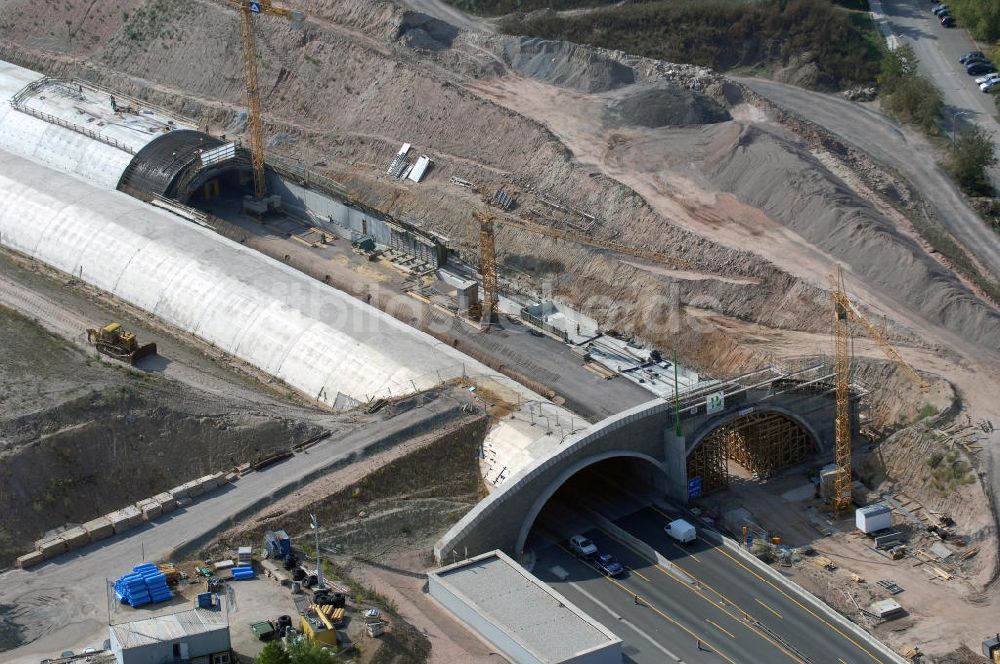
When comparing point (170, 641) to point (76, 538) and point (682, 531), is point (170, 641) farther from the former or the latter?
point (682, 531)

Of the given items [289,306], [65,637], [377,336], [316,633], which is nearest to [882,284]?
[377,336]

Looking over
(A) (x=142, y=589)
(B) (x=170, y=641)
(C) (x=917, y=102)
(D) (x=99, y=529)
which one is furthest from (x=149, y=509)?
(C) (x=917, y=102)

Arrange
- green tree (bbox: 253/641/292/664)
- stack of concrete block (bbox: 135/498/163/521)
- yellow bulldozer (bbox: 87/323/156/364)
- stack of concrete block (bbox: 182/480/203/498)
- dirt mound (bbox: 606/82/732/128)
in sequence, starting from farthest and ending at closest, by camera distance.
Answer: dirt mound (bbox: 606/82/732/128) < yellow bulldozer (bbox: 87/323/156/364) < stack of concrete block (bbox: 182/480/203/498) < stack of concrete block (bbox: 135/498/163/521) < green tree (bbox: 253/641/292/664)

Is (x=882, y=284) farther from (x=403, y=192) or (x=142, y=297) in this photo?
(x=142, y=297)

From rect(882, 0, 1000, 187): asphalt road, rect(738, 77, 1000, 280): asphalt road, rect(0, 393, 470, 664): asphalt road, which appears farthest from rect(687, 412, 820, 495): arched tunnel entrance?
rect(882, 0, 1000, 187): asphalt road

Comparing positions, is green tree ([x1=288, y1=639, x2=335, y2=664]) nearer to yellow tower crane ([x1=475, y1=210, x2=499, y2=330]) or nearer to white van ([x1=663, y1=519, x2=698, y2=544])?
white van ([x1=663, y1=519, x2=698, y2=544])

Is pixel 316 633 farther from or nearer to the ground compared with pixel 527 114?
nearer to the ground
